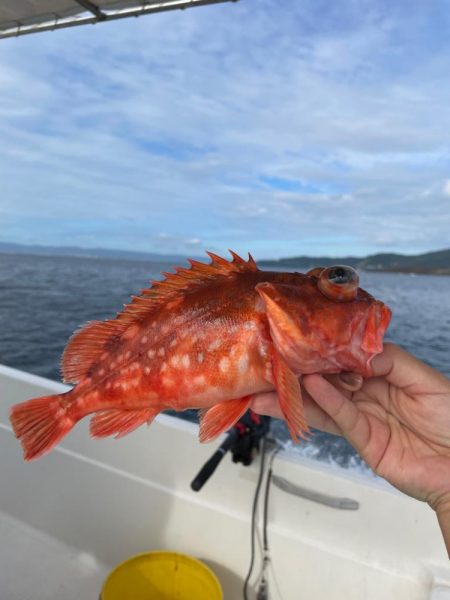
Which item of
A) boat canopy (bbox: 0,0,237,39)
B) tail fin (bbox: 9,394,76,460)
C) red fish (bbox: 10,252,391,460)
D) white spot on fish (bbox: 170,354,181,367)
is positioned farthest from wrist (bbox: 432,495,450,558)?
boat canopy (bbox: 0,0,237,39)

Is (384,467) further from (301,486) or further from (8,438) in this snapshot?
(8,438)

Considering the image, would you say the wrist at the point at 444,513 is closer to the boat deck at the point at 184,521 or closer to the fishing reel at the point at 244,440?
the boat deck at the point at 184,521

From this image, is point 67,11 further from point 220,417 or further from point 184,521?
point 184,521

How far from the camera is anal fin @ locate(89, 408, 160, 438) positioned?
2.02 metres

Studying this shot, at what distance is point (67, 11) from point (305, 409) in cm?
506

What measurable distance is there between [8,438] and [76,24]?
15.3 feet

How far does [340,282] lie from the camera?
1724mm

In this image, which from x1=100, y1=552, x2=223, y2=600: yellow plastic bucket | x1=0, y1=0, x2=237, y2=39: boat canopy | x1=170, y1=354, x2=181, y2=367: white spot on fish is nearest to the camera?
x1=170, y1=354, x2=181, y2=367: white spot on fish

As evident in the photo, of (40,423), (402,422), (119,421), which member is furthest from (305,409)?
(40,423)

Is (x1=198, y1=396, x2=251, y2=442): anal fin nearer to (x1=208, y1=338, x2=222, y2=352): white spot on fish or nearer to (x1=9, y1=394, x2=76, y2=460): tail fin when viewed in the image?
(x1=208, y1=338, x2=222, y2=352): white spot on fish

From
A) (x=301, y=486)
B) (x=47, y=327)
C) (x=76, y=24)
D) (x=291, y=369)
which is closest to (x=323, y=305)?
(x=291, y=369)

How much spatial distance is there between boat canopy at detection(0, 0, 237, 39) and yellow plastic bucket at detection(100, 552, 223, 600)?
5.09 metres

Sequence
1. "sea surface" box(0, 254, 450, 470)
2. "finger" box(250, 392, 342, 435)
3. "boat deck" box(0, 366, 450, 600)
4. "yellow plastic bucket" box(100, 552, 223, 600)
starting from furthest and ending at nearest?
"sea surface" box(0, 254, 450, 470), "yellow plastic bucket" box(100, 552, 223, 600), "boat deck" box(0, 366, 450, 600), "finger" box(250, 392, 342, 435)

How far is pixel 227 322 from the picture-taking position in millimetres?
1862
